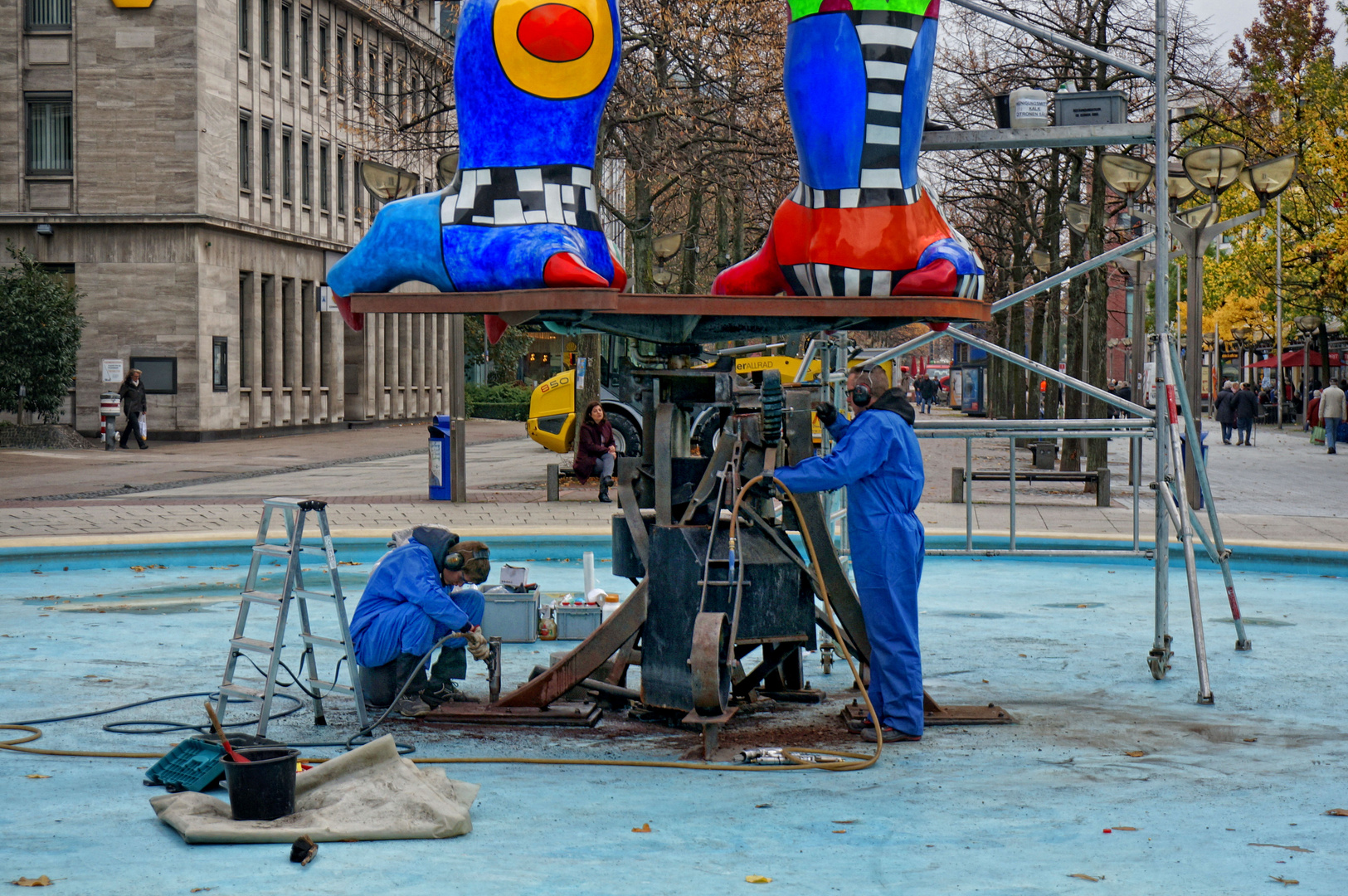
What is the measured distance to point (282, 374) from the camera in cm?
4416

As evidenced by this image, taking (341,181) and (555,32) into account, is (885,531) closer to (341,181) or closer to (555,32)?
(555,32)

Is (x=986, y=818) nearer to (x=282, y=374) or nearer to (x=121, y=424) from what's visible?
(x=121, y=424)

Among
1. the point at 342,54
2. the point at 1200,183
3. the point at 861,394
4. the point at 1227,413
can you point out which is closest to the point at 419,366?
the point at 342,54

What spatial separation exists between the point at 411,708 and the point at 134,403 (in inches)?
1115

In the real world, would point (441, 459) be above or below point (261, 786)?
above

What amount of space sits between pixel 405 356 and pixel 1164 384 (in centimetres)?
4952

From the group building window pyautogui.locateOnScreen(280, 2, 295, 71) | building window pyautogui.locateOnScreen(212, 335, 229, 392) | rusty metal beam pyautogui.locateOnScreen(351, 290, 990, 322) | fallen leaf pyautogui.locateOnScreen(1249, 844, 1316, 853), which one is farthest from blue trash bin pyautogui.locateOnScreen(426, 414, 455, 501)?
building window pyautogui.locateOnScreen(280, 2, 295, 71)

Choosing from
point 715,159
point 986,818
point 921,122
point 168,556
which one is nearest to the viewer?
point 986,818

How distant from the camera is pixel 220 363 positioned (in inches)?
1521

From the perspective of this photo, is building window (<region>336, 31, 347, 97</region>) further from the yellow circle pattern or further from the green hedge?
the yellow circle pattern

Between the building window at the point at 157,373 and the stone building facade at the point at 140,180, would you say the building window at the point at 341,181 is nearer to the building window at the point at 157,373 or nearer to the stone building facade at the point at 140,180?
the stone building facade at the point at 140,180

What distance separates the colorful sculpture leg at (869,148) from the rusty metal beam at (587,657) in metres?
1.84

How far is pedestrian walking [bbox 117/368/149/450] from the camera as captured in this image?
3381 centimetres

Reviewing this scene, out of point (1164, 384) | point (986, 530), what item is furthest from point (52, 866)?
point (986, 530)
